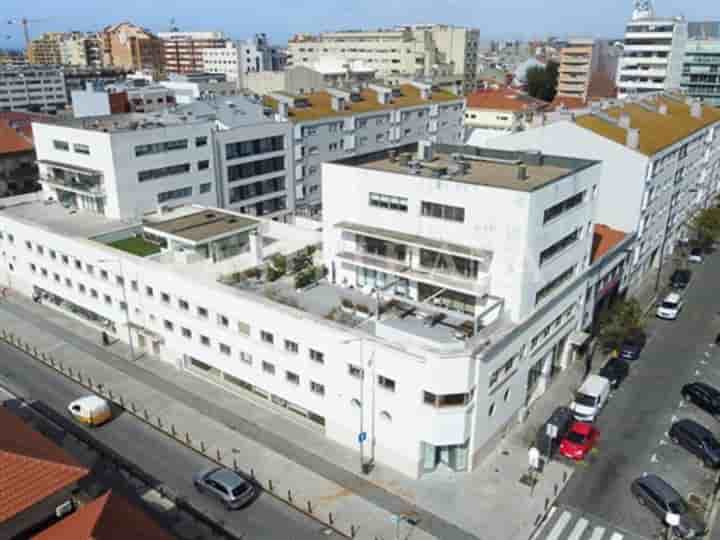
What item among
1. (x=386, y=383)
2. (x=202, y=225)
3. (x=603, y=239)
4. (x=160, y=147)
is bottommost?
(x=386, y=383)

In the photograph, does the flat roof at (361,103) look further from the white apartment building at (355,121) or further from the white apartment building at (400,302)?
the white apartment building at (400,302)

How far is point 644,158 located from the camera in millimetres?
54344

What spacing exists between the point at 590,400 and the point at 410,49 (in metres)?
143

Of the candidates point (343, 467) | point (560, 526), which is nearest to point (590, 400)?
point (560, 526)

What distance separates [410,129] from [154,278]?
59.0 m

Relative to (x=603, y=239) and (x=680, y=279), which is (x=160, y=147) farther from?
(x=680, y=279)

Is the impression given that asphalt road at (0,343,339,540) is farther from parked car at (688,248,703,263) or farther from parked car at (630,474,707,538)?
parked car at (688,248,703,263)

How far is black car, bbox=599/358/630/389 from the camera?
45.2 meters

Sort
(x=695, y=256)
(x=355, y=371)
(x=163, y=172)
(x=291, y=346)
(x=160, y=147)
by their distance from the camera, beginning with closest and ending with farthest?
1. (x=355, y=371)
2. (x=291, y=346)
3. (x=160, y=147)
4. (x=163, y=172)
5. (x=695, y=256)

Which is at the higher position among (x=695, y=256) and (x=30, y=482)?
(x=30, y=482)

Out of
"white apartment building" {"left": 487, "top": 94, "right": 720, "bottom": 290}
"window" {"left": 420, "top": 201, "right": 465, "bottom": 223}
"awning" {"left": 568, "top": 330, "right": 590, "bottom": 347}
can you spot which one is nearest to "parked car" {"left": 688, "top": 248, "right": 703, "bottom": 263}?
"white apartment building" {"left": 487, "top": 94, "right": 720, "bottom": 290}

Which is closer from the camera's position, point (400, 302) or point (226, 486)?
point (226, 486)

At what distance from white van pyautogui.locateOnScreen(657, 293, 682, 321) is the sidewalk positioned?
45.5ft

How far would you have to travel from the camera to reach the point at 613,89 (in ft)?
517
